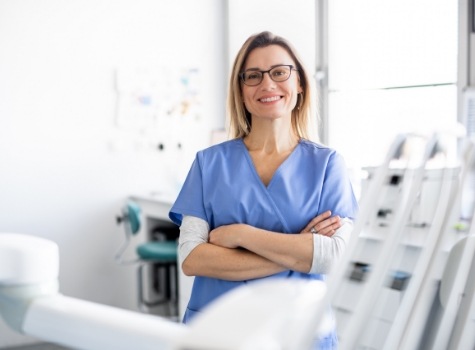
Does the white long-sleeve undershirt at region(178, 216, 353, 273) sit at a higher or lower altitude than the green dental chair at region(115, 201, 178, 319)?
higher

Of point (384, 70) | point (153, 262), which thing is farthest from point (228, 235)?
point (153, 262)

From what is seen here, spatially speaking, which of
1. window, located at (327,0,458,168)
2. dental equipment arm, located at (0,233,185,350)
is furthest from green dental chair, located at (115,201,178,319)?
dental equipment arm, located at (0,233,185,350)

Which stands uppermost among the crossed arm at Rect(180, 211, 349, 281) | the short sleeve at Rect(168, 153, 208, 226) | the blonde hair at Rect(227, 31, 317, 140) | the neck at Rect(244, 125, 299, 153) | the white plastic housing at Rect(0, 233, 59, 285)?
the blonde hair at Rect(227, 31, 317, 140)

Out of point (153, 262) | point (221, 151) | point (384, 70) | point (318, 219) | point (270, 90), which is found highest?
point (384, 70)

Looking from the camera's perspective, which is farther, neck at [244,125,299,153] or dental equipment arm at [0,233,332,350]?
neck at [244,125,299,153]

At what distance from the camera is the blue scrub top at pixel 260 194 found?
4.30 ft

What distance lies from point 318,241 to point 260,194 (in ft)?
0.49

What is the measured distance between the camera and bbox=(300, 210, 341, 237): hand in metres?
1.29

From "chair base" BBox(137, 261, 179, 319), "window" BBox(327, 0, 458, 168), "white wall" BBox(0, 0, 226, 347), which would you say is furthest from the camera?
"chair base" BBox(137, 261, 179, 319)

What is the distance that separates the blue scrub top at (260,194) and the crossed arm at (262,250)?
26mm

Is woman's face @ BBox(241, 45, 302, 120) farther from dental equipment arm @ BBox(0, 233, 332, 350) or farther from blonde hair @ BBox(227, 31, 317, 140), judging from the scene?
dental equipment arm @ BBox(0, 233, 332, 350)

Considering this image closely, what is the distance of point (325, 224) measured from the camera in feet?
4.24

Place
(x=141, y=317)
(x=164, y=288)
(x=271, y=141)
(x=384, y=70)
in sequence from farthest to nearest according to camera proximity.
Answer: (x=164, y=288), (x=384, y=70), (x=271, y=141), (x=141, y=317)

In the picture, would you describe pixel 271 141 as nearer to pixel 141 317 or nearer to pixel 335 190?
pixel 335 190
